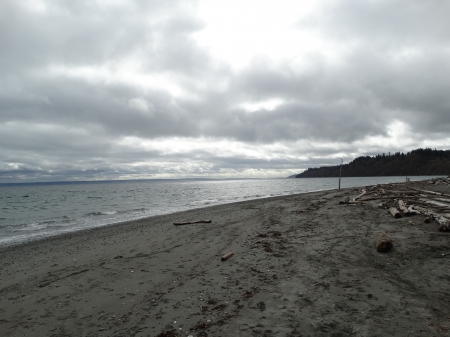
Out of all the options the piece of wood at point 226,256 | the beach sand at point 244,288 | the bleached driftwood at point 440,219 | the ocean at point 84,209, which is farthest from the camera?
the ocean at point 84,209

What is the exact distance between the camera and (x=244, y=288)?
5816 mm

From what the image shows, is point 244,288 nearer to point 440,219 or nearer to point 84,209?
point 440,219

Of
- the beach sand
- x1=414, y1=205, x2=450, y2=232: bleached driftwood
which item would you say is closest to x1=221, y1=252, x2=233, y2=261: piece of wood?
the beach sand

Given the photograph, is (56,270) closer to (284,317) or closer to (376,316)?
(284,317)

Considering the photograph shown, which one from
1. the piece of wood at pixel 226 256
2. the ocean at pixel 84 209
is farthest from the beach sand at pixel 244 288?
the ocean at pixel 84 209

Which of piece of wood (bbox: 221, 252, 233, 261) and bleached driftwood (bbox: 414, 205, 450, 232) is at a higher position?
bleached driftwood (bbox: 414, 205, 450, 232)

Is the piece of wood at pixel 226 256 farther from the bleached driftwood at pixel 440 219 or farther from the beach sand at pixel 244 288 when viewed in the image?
the bleached driftwood at pixel 440 219

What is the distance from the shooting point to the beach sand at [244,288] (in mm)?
4371

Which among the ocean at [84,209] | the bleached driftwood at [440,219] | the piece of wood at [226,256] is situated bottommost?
the ocean at [84,209]

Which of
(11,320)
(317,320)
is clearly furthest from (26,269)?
(317,320)

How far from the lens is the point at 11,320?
5.18m

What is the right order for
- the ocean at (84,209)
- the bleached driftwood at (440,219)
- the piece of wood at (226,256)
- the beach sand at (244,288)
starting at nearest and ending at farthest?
1. the beach sand at (244,288)
2. the piece of wood at (226,256)
3. the bleached driftwood at (440,219)
4. the ocean at (84,209)

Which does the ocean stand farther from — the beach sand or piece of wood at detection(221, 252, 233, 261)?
piece of wood at detection(221, 252, 233, 261)

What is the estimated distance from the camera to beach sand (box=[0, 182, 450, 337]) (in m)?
4.37
